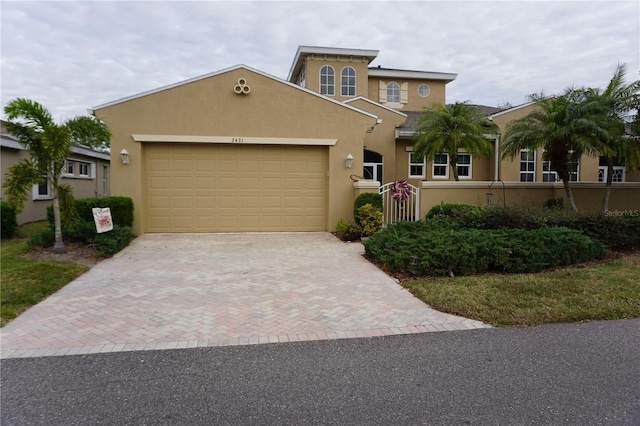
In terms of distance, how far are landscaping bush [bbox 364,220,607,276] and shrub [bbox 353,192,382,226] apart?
2783 mm

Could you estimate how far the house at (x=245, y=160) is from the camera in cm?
1125

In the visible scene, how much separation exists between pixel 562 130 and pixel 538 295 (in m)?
6.11

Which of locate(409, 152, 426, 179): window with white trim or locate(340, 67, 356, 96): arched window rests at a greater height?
locate(340, 67, 356, 96): arched window

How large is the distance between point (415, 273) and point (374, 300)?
146 centimetres

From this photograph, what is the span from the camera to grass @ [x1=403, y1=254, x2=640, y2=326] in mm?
4930

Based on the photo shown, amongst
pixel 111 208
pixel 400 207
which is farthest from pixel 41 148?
pixel 400 207

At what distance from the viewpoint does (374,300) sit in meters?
5.67

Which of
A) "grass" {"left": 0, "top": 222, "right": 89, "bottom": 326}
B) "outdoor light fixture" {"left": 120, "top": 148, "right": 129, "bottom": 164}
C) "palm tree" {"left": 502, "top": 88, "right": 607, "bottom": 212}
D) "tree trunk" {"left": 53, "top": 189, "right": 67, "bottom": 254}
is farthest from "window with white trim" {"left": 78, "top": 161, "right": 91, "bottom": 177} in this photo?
"palm tree" {"left": 502, "top": 88, "right": 607, "bottom": 212}

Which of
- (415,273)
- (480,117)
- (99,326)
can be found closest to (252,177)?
(415,273)

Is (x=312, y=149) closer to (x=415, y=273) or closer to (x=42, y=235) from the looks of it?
(x=415, y=273)

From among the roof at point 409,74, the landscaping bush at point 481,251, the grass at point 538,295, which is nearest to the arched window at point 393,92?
the roof at point 409,74

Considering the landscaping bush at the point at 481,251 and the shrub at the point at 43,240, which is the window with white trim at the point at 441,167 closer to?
the landscaping bush at the point at 481,251

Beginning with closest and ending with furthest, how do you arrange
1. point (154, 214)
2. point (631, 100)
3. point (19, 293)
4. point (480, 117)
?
point (19, 293) < point (631, 100) < point (154, 214) < point (480, 117)

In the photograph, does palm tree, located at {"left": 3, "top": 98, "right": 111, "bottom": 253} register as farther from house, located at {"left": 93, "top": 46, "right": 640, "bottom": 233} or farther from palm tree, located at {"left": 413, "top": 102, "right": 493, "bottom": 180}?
palm tree, located at {"left": 413, "top": 102, "right": 493, "bottom": 180}
